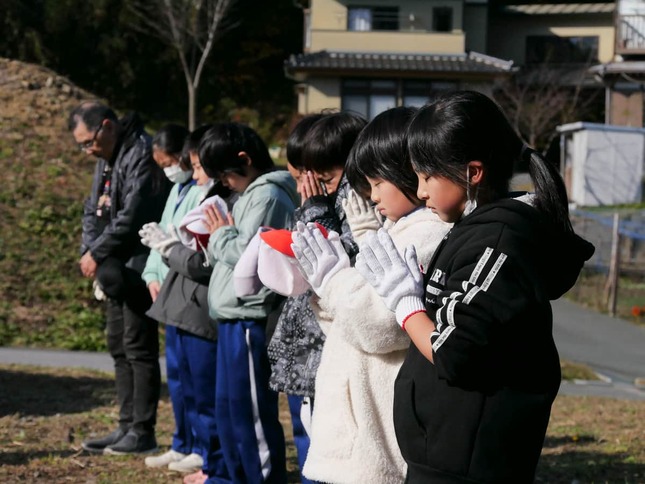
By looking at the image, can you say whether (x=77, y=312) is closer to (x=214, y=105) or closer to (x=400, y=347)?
(x=400, y=347)

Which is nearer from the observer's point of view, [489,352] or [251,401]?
[489,352]

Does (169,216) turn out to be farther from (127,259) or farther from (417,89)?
(417,89)

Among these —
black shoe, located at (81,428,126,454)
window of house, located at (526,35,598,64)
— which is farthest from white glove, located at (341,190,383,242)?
window of house, located at (526,35,598,64)

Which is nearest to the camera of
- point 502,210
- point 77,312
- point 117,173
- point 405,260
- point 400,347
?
point 502,210

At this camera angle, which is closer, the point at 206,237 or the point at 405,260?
the point at 405,260

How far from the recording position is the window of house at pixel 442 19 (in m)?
31.1

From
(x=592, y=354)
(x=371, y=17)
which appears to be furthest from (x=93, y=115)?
(x=371, y=17)

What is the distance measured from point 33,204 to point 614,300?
299 inches

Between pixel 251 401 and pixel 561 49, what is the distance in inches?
1212

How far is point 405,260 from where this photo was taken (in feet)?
8.25

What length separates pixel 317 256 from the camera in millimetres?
2889

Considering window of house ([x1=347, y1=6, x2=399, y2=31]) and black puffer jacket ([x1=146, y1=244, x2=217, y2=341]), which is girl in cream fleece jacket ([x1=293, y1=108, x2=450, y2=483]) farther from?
window of house ([x1=347, y1=6, x2=399, y2=31])

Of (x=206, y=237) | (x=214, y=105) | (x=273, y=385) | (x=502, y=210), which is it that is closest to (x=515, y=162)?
(x=502, y=210)

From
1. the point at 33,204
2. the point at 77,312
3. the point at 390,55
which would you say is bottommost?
the point at 77,312
